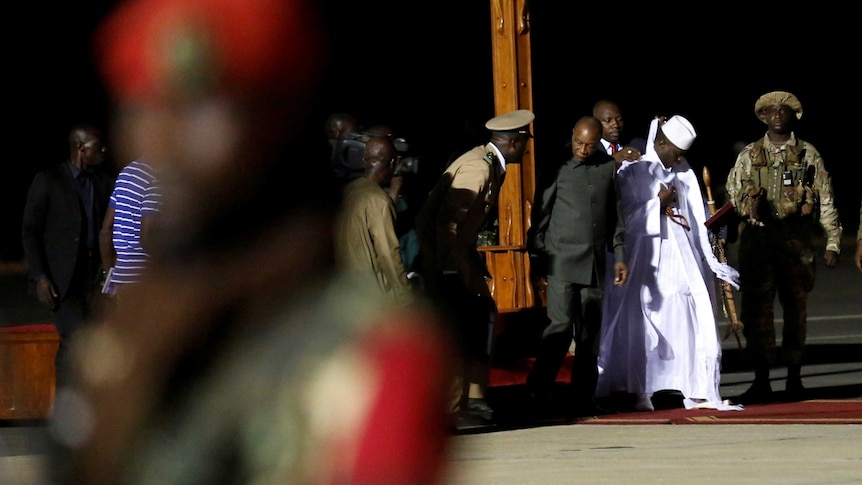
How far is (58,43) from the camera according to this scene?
107ft

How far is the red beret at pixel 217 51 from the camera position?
4.90 ft

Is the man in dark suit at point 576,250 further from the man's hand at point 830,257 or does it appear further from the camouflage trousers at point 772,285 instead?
the man's hand at point 830,257

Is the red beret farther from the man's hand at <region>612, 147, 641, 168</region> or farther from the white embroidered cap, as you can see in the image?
the man's hand at <region>612, 147, 641, 168</region>

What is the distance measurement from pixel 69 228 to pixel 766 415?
3.88 meters

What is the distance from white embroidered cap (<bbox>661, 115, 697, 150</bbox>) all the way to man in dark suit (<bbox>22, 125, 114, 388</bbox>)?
3184mm

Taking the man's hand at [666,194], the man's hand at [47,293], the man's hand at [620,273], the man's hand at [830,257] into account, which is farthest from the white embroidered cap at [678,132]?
the man's hand at [47,293]

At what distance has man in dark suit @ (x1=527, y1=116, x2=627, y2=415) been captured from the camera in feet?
32.1

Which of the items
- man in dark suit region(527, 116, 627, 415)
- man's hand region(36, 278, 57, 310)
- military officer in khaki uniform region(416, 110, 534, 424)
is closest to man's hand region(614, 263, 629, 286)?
man in dark suit region(527, 116, 627, 415)

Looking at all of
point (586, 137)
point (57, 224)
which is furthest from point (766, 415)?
point (57, 224)

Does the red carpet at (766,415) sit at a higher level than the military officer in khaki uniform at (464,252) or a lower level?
lower

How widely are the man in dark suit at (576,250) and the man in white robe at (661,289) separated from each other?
1.10 ft

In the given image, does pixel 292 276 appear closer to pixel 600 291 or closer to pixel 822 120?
pixel 600 291

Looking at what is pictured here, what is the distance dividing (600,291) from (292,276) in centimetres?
854

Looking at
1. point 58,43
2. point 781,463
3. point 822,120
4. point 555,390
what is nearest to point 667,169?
point 555,390
